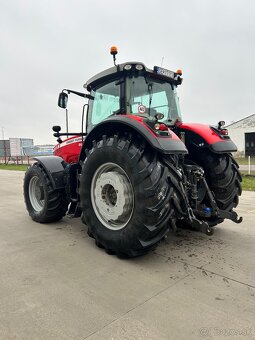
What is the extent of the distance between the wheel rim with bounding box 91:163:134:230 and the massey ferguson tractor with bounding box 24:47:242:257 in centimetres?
1

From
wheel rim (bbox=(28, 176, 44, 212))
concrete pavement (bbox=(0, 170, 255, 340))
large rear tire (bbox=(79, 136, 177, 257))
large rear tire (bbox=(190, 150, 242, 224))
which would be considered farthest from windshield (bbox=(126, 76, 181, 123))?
wheel rim (bbox=(28, 176, 44, 212))

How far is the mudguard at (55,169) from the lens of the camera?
458 centimetres

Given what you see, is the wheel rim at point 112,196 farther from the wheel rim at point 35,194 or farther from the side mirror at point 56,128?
the wheel rim at point 35,194

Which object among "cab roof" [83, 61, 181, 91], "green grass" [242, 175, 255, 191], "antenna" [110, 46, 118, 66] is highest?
"antenna" [110, 46, 118, 66]

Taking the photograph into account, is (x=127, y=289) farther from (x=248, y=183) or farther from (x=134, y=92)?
(x=248, y=183)

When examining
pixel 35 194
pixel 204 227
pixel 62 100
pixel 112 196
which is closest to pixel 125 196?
pixel 112 196

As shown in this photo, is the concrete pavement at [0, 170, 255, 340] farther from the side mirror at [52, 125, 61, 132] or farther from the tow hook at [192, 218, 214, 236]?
the side mirror at [52, 125, 61, 132]

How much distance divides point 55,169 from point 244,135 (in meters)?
29.7

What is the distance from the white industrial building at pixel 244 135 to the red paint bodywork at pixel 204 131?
28172 mm

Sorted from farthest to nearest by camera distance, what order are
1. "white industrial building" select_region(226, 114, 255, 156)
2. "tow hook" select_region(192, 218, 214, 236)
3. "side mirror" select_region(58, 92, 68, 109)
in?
"white industrial building" select_region(226, 114, 255, 156)
"side mirror" select_region(58, 92, 68, 109)
"tow hook" select_region(192, 218, 214, 236)

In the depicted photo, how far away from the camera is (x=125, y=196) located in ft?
10.6

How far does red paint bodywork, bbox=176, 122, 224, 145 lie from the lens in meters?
3.90

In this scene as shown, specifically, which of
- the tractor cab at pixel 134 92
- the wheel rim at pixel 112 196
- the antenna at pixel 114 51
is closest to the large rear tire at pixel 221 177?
the tractor cab at pixel 134 92

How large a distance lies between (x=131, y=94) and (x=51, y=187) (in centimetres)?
200
